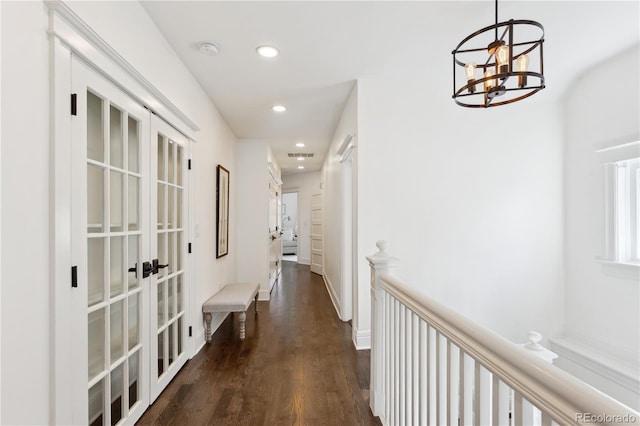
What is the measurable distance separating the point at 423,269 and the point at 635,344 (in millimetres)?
1876

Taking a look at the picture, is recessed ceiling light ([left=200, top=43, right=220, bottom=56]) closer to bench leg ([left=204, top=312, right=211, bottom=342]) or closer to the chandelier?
the chandelier

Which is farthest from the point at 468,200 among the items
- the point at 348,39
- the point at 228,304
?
the point at 228,304

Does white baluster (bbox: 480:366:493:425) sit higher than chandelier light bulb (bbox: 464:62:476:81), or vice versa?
chandelier light bulb (bbox: 464:62:476:81)

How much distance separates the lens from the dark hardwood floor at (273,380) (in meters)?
2.06

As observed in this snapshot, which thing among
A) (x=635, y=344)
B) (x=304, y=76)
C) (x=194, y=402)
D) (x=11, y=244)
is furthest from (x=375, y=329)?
(x=635, y=344)

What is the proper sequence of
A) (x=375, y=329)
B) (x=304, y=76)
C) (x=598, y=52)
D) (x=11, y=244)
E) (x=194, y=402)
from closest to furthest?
(x=11, y=244), (x=375, y=329), (x=194, y=402), (x=598, y=52), (x=304, y=76)

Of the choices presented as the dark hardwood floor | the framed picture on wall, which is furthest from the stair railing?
the framed picture on wall

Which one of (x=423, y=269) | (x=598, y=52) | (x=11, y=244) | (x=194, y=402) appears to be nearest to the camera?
(x=11, y=244)

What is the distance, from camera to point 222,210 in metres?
4.00

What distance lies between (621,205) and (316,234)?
5592 millimetres

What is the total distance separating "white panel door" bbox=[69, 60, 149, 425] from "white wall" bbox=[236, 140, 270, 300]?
2.88 metres

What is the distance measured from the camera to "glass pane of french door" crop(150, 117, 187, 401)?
7.26 feet

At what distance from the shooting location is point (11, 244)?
1.12 metres

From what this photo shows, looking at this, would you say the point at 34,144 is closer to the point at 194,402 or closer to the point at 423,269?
the point at 194,402
